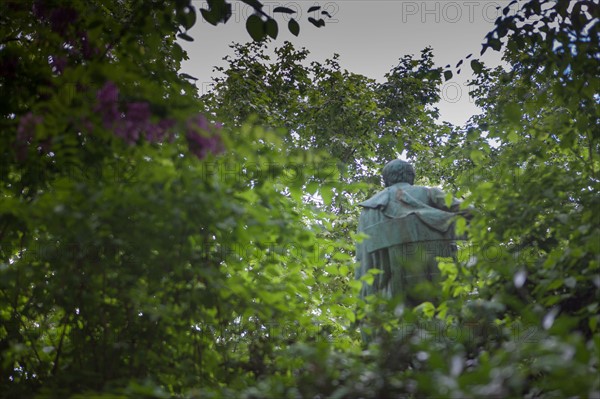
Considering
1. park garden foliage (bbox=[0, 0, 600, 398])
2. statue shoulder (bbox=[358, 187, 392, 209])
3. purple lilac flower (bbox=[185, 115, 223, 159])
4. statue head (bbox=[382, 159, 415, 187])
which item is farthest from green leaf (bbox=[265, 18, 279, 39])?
statue head (bbox=[382, 159, 415, 187])

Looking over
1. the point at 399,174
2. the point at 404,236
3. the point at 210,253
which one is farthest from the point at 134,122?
the point at 399,174

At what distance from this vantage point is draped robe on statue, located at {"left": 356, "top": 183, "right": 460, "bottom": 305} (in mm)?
4410

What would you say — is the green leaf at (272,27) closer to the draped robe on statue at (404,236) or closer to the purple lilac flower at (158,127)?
the purple lilac flower at (158,127)

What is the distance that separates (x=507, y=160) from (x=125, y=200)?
90.6 inches

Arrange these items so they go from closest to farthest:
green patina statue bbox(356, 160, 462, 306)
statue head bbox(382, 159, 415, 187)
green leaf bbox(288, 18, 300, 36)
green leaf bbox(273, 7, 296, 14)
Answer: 1. green leaf bbox(273, 7, 296, 14)
2. green leaf bbox(288, 18, 300, 36)
3. green patina statue bbox(356, 160, 462, 306)
4. statue head bbox(382, 159, 415, 187)

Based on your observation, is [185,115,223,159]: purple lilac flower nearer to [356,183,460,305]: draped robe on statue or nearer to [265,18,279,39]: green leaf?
[265,18,279,39]: green leaf

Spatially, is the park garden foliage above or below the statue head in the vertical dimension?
below

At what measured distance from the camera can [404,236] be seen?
4457mm

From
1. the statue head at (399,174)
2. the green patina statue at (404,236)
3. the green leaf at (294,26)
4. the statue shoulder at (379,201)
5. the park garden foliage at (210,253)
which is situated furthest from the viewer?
the statue head at (399,174)

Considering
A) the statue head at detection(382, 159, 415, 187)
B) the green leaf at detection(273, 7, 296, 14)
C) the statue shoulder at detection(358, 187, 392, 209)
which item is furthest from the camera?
the statue head at detection(382, 159, 415, 187)


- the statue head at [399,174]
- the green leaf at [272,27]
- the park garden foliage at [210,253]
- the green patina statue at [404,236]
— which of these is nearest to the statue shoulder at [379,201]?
the green patina statue at [404,236]

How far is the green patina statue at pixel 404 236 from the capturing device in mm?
4410

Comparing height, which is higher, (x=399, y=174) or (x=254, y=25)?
(x=254, y=25)

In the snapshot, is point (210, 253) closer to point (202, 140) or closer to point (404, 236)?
point (202, 140)
